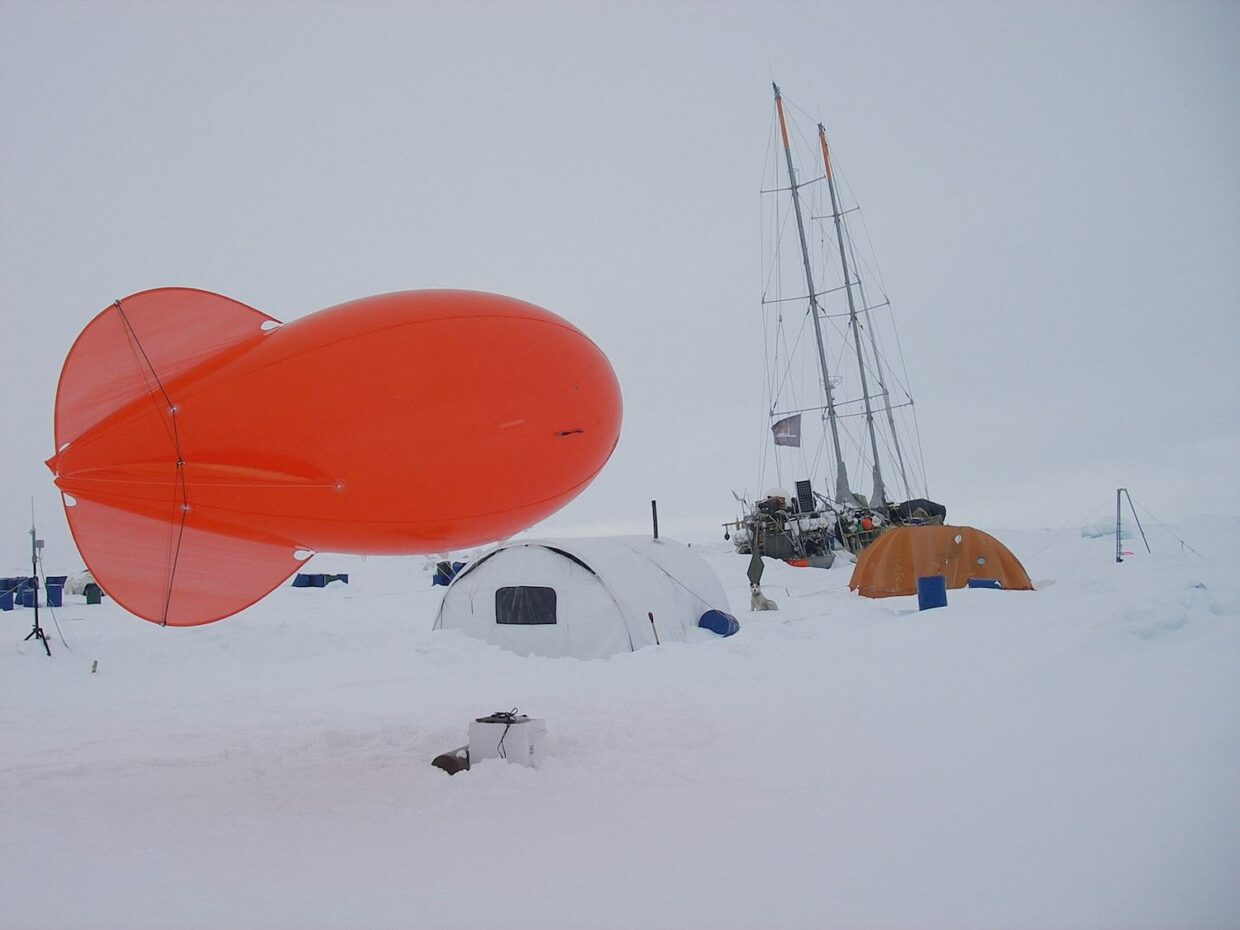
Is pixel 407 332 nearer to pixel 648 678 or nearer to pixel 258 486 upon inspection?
pixel 258 486

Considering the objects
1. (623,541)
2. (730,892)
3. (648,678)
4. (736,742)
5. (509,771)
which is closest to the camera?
(730,892)

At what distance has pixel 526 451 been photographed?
472cm

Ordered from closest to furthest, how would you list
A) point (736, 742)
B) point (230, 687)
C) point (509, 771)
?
point (509, 771)
point (736, 742)
point (230, 687)

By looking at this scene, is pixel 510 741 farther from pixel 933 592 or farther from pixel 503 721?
pixel 933 592

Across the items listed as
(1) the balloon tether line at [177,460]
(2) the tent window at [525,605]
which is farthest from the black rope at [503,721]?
(2) the tent window at [525,605]

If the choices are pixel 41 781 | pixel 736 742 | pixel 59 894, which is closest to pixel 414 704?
pixel 41 781

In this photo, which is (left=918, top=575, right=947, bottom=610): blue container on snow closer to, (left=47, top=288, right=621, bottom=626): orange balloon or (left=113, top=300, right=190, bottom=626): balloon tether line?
(left=47, top=288, right=621, bottom=626): orange balloon

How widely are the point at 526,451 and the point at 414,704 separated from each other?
540 centimetres

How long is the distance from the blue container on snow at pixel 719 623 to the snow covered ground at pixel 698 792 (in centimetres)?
353

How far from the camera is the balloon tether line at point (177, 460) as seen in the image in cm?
489

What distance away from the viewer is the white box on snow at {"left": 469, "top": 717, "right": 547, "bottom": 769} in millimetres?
5742

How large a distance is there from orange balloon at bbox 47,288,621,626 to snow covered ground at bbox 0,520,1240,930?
1.69 m

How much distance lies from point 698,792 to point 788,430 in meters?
35.8

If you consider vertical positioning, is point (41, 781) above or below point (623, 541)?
below
